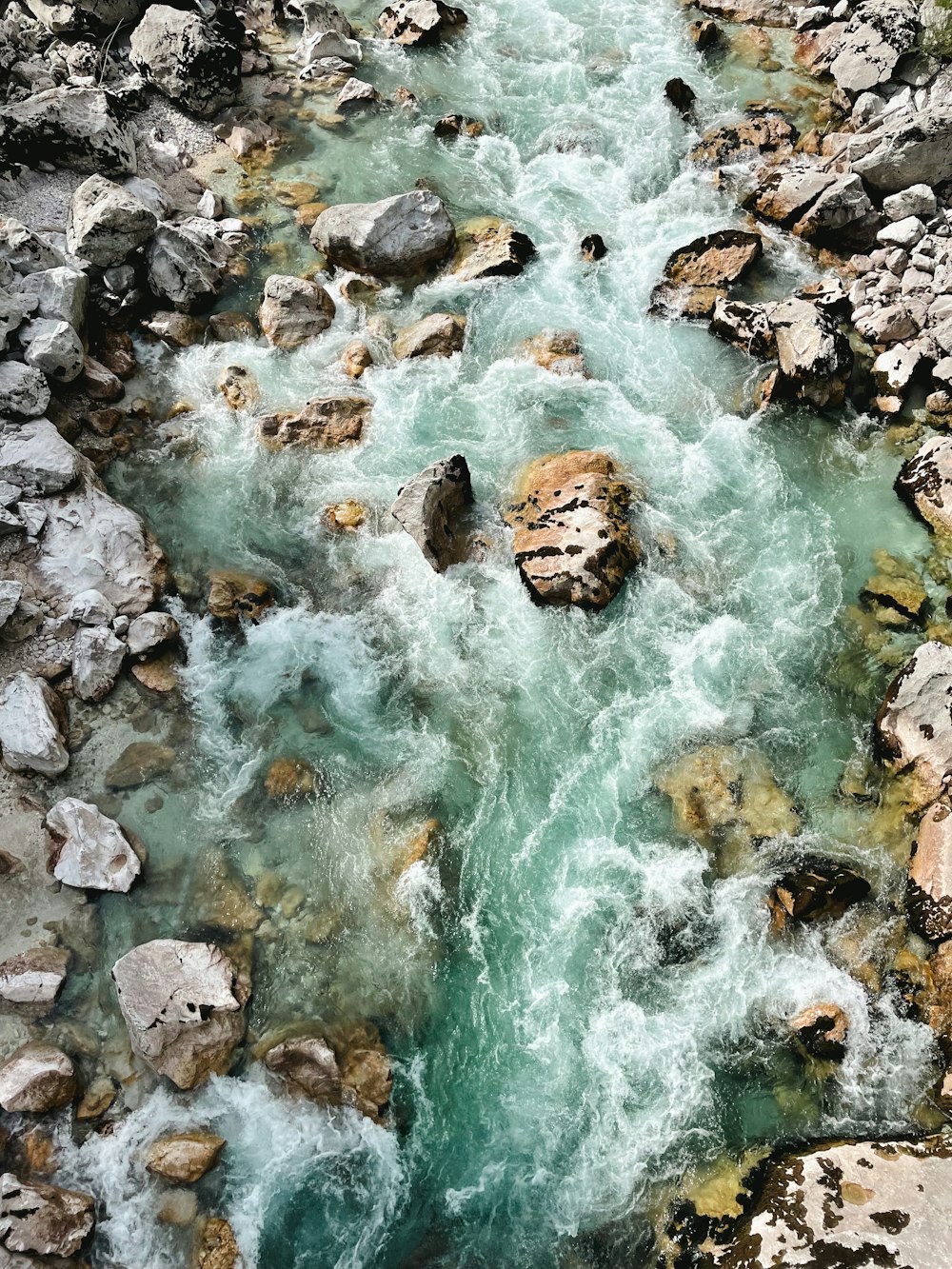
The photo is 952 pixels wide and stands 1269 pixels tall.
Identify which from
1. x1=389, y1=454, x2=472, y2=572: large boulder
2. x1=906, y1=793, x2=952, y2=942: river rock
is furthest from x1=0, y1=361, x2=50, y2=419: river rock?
x1=906, y1=793, x2=952, y2=942: river rock

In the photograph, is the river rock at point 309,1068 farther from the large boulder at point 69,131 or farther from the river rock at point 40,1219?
the large boulder at point 69,131

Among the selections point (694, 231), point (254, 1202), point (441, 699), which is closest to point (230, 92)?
point (694, 231)

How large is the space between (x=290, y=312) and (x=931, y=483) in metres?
10.7

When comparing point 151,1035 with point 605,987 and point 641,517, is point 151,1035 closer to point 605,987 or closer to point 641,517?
point 605,987

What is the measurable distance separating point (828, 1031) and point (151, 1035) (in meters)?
6.59

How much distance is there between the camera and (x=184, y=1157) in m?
7.05

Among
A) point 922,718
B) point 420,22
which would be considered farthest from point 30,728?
point 420,22

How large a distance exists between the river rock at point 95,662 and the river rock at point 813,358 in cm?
1085

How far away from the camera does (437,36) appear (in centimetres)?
1914

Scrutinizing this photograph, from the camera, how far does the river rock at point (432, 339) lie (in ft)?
43.4

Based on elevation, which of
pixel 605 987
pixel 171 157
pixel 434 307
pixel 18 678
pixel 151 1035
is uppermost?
pixel 171 157

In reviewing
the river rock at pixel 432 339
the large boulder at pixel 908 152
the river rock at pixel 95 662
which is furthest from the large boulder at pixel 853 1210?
the large boulder at pixel 908 152

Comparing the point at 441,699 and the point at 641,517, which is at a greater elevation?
the point at 641,517

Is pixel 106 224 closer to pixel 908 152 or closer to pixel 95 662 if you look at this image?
pixel 95 662
